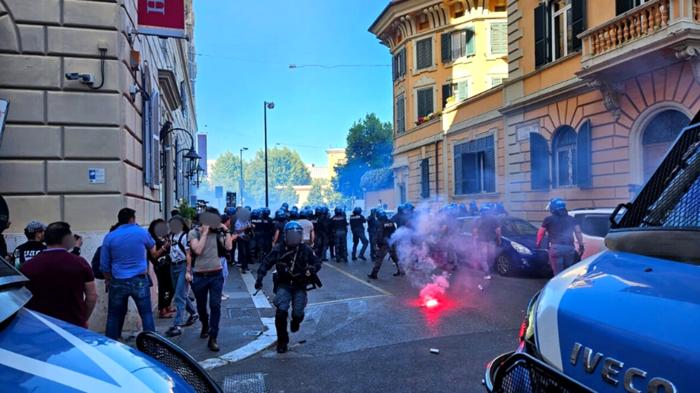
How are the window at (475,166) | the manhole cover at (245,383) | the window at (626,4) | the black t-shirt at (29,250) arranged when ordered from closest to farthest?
1. the manhole cover at (245,383)
2. the black t-shirt at (29,250)
3. the window at (626,4)
4. the window at (475,166)

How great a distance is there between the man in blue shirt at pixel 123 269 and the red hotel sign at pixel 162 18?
161 inches

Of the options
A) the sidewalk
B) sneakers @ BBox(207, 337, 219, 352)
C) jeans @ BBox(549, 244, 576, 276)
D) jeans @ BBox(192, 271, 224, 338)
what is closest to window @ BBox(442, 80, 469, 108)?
jeans @ BBox(549, 244, 576, 276)

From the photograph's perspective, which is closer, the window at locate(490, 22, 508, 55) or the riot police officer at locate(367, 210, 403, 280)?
the riot police officer at locate(367, 210, 403, 280)

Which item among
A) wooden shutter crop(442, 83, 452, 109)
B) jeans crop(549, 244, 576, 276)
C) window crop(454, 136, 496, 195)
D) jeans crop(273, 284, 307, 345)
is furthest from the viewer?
wooden shutter crop(442, 83, 452, 109)

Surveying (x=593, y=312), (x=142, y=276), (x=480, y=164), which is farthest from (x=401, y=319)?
(x=480, y=164)

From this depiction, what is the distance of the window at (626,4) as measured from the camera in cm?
1277

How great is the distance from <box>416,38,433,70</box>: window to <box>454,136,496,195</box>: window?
7677 millimetres

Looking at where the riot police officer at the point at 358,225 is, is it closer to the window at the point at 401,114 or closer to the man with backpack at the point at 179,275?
the man with backpack at the point at 179,275

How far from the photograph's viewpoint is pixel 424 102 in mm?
28250

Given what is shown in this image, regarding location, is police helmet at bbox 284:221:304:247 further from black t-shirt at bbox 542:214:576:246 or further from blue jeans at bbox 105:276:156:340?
black t-shirt at bbox 542:214:576:246

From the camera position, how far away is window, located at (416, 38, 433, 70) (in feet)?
91.6

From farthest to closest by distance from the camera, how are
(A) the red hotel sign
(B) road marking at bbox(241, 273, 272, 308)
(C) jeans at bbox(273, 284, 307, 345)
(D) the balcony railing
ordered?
(D) the balcony railing
(B) road marking at bbox(241, 273, 272, 308)
(A) the red hotel sign
(C) jeans at bbox(273, 284, 307, 345)

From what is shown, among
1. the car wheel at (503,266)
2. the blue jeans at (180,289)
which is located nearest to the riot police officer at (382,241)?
the car wheel at (503,266)

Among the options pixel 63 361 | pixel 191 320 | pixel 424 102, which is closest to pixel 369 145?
pixel 424 102
